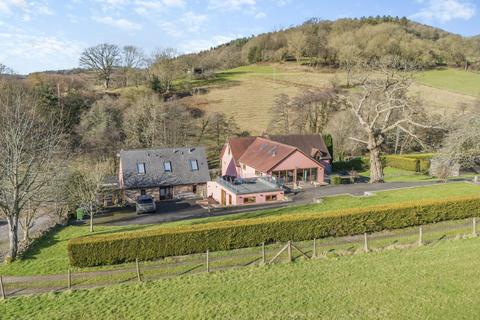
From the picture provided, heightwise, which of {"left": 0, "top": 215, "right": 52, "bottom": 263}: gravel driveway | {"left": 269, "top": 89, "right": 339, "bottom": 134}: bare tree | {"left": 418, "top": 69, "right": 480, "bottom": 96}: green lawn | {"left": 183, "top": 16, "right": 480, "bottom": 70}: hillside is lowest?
{"left": 0, "top": 215, "right": 52, "bottom": 263}: gravel driveway

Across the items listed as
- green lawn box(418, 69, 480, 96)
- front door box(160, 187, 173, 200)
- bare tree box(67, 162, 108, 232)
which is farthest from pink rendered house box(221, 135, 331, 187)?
green lawn box(418, 69, 480, 96)

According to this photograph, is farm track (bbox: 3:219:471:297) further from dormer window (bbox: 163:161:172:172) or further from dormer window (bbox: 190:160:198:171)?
dormer window (bbox: 190:160:198:171)

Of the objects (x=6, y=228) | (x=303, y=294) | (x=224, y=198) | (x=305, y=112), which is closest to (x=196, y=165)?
(x=224, y=198)

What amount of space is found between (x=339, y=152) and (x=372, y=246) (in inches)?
1571

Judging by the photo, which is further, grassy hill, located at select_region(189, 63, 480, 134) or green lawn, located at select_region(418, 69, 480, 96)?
green lawn, located at select_region(418, 69, 480, 96)

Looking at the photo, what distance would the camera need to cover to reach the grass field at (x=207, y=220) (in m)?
22.9

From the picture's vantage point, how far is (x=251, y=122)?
243 feet

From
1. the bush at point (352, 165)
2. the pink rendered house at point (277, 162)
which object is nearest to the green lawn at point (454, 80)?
the bush at point (352, 165)

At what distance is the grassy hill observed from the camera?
74875mm

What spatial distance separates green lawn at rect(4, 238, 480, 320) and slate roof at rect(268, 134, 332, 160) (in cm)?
3329

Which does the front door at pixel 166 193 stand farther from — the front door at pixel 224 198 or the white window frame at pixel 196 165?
the front door at pixel 224 198

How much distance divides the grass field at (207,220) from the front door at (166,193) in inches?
481

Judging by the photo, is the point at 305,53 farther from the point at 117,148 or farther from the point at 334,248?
the point at 334,248

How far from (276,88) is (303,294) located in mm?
74951
